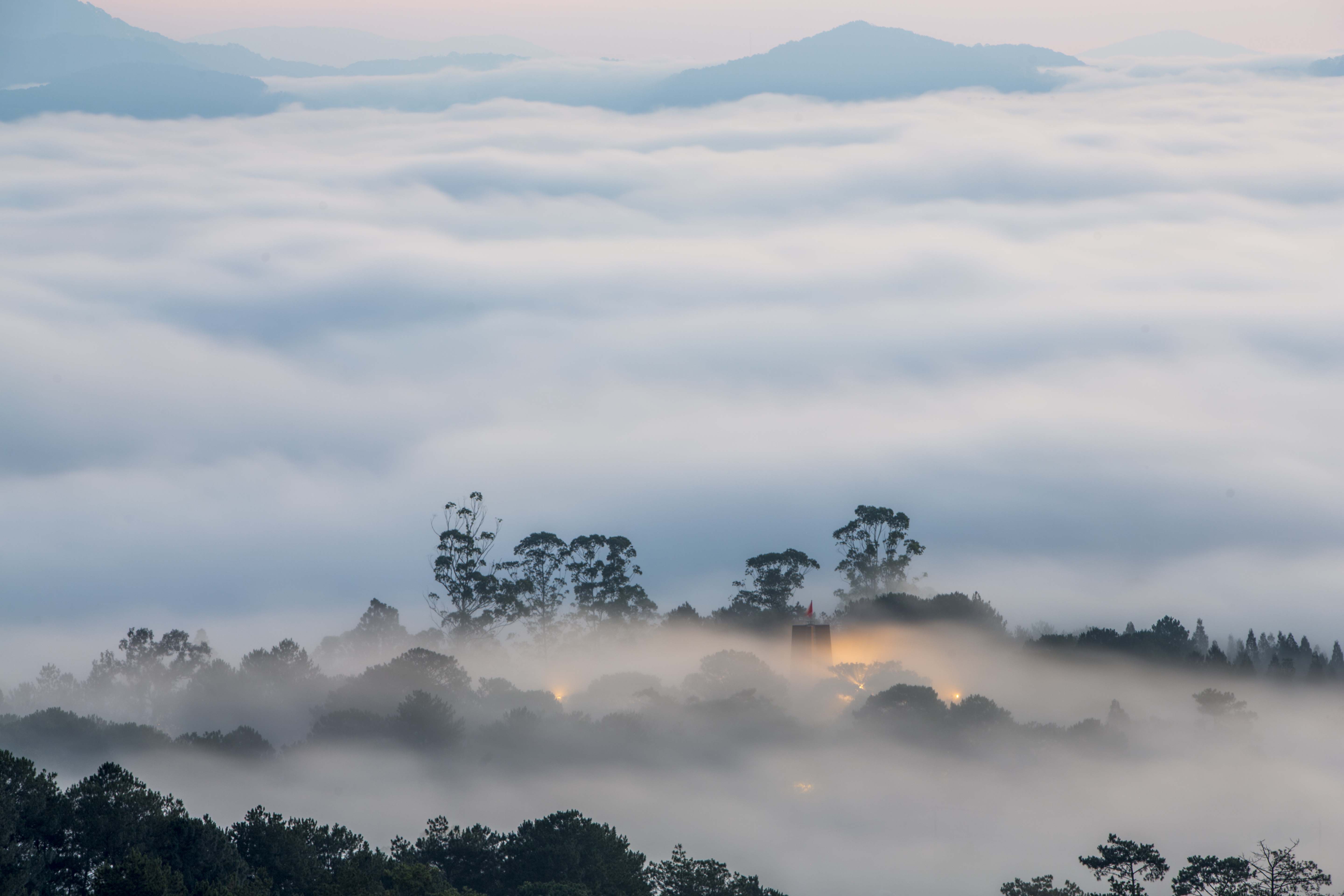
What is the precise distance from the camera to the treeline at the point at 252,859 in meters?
45.9

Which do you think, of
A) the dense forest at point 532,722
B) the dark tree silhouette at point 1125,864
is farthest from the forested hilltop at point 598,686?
the dark tree silhouette at point 1125,864

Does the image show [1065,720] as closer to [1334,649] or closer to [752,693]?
[752,693]

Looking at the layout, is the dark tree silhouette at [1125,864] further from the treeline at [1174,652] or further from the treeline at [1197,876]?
the treeline at [1174,652]

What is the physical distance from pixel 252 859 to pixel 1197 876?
38845 mm

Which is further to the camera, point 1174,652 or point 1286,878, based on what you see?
point 1174,652

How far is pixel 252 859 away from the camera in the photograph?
53.1m

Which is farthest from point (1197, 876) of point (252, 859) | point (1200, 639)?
point (1200, 639)

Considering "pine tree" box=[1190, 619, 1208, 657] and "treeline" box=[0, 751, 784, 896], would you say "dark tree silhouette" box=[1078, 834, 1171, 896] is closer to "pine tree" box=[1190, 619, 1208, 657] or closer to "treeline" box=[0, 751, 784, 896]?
"treeline" box=[0, 751, 784, 896]

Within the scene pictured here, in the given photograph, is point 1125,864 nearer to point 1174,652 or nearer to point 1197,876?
point 1197,876

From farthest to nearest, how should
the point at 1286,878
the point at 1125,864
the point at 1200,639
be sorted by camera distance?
the point at 1200,639
the point at 1125,864
the point at 1286,878

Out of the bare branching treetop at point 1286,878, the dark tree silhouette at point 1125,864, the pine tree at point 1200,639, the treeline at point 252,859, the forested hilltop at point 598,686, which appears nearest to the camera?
the treeline at point 252,859

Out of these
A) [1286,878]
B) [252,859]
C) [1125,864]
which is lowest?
[252,859]

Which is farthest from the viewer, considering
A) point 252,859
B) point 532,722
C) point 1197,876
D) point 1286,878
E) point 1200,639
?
point 1200,639

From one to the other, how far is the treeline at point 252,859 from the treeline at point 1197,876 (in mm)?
12541
